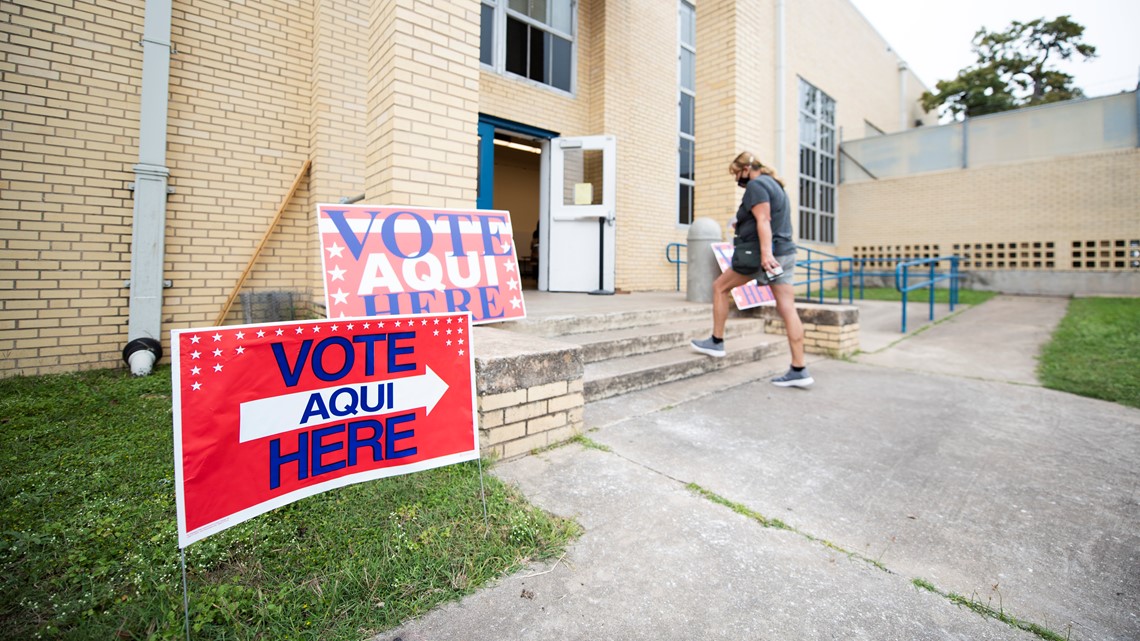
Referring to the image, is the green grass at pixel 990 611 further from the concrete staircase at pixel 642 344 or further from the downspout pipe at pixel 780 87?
the downspout pipe at pixel 780 87

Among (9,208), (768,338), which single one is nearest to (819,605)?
(768,338)

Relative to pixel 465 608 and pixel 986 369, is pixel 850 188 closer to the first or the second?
pixel 986 369

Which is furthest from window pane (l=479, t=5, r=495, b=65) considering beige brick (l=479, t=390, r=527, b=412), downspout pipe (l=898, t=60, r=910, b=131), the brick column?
downspout pipe (l=898, t=60, r=910, b=131)

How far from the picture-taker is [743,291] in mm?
5672

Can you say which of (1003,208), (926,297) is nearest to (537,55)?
(926,297)

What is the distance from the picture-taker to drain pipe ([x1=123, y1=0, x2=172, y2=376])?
13.8ft

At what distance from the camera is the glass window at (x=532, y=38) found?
7.08 metres

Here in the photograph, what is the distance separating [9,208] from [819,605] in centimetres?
581

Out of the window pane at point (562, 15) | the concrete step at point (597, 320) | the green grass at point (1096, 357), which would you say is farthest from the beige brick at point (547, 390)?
the window pane at point (562, 15)

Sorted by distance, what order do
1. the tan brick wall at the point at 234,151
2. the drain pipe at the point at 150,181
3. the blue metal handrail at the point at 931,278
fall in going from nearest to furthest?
the drain pipe at the point at 150,181
the tan brick wall at the point at 234,151
the blue metal handrail at the point at 931,278

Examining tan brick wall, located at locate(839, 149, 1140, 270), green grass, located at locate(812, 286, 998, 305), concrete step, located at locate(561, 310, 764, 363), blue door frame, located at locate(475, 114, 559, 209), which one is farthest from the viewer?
tan brick wall, located at locate(839, 149, 1140, 270)

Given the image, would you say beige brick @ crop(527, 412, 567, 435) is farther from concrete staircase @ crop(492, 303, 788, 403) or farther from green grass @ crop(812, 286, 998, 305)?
green grass @ crop(812, 286, 998, 305)

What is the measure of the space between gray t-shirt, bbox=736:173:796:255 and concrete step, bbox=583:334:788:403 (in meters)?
1.04

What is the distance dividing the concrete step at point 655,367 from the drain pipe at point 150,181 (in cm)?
376
